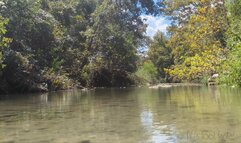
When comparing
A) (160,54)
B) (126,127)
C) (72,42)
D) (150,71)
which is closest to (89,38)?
(72,42)

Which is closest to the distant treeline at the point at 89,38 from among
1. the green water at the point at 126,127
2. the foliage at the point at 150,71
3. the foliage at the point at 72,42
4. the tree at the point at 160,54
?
the foliage at the point at 72,42

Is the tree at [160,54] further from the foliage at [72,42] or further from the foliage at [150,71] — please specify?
the foliage at [72,42]

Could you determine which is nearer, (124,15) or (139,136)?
(139,136)

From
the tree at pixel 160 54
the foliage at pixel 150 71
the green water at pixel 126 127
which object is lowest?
the green water at pixel 126 127

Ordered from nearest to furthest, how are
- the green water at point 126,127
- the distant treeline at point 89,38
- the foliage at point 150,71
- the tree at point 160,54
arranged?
the green water at point 126,127 < the distant treeline at point 89,38 < the foliage at point 150,71 < the tree at point 160,54

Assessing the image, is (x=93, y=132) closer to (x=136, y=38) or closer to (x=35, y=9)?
(x=35, y=9)

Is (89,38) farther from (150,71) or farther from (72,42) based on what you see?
(150,71)

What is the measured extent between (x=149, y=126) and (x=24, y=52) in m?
22.5

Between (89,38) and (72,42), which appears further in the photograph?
(89,38)

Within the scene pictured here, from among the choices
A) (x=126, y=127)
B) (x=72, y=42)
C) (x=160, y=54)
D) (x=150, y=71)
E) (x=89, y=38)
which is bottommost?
(x=126, y=127)

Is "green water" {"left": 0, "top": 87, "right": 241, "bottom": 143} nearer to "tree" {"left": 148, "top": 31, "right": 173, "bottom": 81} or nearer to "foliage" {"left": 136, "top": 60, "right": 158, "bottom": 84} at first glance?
"foliage" {"left": 136, "top": 60, "right": 158, "bottom": 84}

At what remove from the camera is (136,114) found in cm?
1287

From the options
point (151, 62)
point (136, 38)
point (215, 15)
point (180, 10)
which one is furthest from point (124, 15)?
point (151, 62)

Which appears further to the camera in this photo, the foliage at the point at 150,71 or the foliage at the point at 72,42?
the foliage at the point at 150,71
